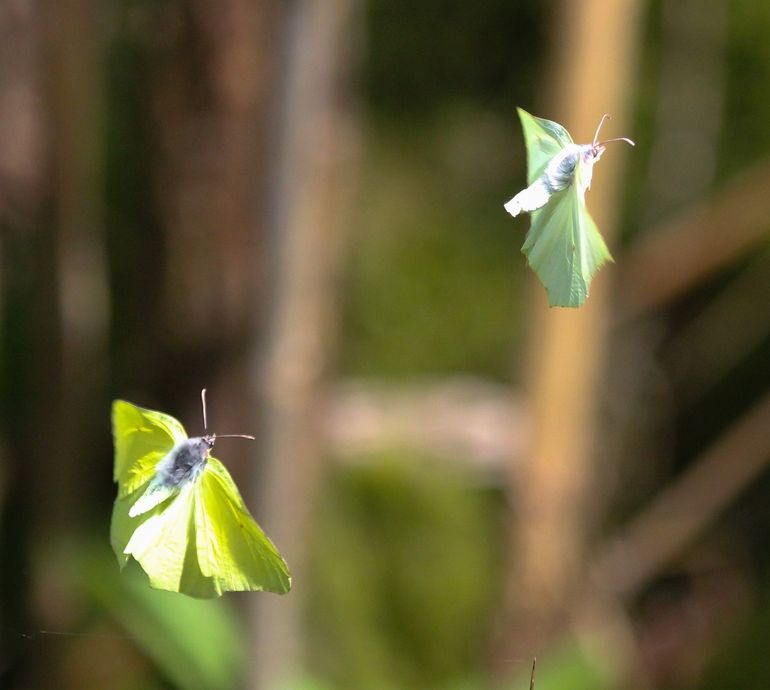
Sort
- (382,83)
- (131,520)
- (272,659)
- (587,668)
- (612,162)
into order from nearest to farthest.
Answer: (131,520) < (272,659) < (587,668) < (612,162) < (382,83)

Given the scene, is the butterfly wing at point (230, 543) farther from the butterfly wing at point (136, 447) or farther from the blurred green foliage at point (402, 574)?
the blurred green foliage at point (402, 574)

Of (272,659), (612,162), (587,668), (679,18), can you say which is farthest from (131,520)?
(679,18)

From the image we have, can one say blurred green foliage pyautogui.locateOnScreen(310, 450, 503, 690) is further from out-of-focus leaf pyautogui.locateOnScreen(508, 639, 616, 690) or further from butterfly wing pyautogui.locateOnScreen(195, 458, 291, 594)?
butterfly wing pyautogui.locateOnScreen(195, 458, 291, 594)

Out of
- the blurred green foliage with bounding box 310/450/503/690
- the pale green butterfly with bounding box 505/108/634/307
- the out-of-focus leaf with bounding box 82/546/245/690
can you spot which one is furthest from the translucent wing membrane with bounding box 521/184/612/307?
the blurred green foliage with bounding box 310/450/503/690

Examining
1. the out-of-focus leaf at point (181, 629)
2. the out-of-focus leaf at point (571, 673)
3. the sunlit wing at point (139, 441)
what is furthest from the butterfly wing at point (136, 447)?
the out-of-focus leaf at point (571, 673)

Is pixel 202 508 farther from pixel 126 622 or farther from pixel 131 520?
pixel 126 622

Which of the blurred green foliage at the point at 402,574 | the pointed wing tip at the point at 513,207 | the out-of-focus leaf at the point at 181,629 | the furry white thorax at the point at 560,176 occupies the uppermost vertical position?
the furry white thorax at the point at 560,176
